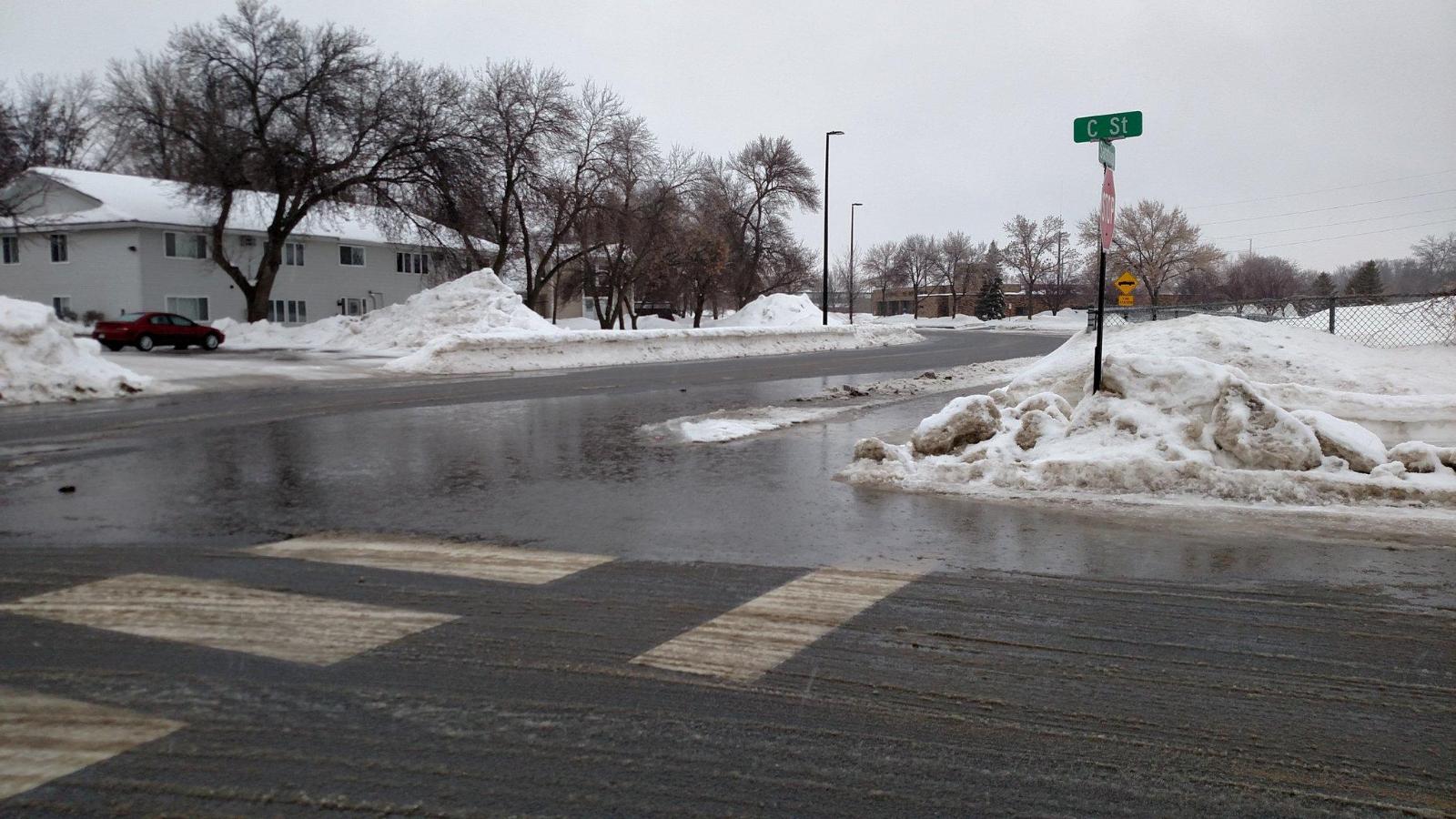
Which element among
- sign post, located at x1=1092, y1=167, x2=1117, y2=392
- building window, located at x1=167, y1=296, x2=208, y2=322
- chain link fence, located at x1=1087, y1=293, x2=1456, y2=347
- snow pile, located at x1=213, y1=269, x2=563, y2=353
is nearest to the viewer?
sign post, located at x1=1092, y1=167, x2=1117, y2=392

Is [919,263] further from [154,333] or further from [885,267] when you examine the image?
[154,333]

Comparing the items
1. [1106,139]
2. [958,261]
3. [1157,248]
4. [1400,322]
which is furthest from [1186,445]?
[958,261]

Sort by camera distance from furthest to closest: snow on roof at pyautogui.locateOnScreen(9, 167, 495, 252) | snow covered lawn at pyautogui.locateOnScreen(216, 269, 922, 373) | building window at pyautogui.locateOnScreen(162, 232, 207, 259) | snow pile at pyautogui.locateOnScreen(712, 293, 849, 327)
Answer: snow pile at pyautogui.locateOnScreen(712, 293, 849, 327)
building window at pyautogui.locateOnScreen(162, 232, 207, 259)
snow on roof at pyautogui.locateOnScreen(9, 167, 495, 252)
snow covered lawn at pyautogui.locateOnScreen(216, 269, 922, 373)

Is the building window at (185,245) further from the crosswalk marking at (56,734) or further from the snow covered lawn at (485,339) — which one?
the crosswalk marking at (56,734)

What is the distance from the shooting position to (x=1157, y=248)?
85.0m

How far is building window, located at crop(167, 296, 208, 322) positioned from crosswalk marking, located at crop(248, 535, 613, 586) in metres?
43.2

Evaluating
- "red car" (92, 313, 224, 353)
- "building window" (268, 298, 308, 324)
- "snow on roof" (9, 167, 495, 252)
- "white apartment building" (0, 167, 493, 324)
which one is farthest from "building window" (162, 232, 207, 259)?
"red car" (92, 313, 224, 353)

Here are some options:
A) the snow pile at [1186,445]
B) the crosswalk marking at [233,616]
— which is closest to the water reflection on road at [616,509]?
the snow pile at [1186,445]

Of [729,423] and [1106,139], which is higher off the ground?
[1106,139]

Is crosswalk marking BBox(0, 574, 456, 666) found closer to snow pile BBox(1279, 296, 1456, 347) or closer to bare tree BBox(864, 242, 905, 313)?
snow pile BBox(1279, 296, 1456, 347)

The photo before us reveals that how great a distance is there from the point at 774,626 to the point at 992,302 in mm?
100586

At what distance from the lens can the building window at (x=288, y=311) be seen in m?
48.6

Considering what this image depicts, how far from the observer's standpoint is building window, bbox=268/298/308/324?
160 ft

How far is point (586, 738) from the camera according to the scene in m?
3.60
